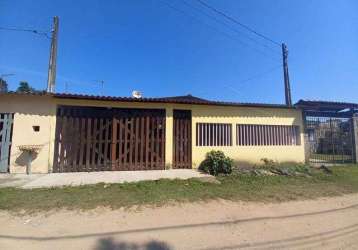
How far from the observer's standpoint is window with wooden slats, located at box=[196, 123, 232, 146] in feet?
30.6

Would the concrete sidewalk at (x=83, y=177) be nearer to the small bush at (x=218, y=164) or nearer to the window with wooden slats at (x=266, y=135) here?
the small bush at (x=218, y=164)

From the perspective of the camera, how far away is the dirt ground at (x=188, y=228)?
119 inches

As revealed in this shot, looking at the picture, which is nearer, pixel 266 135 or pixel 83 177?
pixel 83 177

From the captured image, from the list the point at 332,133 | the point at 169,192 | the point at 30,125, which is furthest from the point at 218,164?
the point at 332,133

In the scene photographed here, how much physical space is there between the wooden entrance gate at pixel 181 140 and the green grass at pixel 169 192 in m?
2.06

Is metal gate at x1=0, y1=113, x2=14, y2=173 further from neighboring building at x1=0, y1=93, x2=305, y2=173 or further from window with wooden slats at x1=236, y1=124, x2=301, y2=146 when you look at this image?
window with wooden slats at x1=236, y1=124, x2=301, y2=146

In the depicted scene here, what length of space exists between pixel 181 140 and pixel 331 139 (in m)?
8.30

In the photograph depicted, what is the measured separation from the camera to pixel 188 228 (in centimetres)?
354

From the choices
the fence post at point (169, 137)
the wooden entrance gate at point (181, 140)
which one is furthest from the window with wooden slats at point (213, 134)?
the fence post at point (169, 137)

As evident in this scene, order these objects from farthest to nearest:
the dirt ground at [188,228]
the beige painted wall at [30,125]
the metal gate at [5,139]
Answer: the beige painted wall at [30,125] < the metal gate at [5,139] < the dirt ground at [188,228]

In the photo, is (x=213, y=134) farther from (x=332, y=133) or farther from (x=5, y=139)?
(x=5, y=139)

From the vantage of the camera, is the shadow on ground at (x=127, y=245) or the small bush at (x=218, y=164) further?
the small bush at (x=218, y=164)

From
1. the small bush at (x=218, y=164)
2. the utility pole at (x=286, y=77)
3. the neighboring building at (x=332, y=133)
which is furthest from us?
the utility pole at (x=286, y=77)

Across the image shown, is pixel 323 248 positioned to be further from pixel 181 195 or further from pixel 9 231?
pixel 9 231
